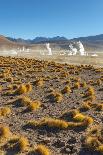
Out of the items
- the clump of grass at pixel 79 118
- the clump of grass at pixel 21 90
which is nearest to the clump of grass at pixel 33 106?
the clump of grass at pixel 79 118

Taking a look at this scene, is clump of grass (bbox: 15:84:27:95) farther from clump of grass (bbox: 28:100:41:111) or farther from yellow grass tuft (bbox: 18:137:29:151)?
yellow grass tuft (bbox: 18:137:29:151)

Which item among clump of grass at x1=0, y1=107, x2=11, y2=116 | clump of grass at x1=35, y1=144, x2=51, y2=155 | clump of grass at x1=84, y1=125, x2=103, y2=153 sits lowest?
clump of grass at x1=35, y1=144, x2=51, y2=155

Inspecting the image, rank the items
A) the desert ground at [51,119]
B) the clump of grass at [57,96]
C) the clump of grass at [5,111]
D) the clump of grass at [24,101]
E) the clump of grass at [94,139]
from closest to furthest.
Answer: the clump of grass at [94,139] < the desert ground at [51,119] < the clump of grass at [5,111] < the clump of grass at [24,101] < the clump of grass at [57,96]

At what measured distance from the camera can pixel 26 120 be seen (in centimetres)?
2509

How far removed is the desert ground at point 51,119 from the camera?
2083cm

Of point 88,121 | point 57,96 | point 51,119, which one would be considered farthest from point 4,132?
point 57,96

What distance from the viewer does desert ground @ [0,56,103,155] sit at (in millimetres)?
20828

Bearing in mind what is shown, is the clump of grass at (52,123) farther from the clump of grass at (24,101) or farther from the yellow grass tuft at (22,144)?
the clump of grass at (24,101)

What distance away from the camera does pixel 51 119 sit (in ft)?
81.3

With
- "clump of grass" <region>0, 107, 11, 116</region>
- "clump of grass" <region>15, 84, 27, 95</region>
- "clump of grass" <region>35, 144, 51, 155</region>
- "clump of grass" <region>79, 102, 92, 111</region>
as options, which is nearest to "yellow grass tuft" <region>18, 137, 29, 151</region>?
"clump of grass" <region>35, 144, 51, 155</region>

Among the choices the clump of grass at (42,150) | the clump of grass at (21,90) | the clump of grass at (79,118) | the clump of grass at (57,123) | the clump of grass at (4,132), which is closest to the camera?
the clump of grass at (42,150)

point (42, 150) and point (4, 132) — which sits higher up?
point (4, 132)

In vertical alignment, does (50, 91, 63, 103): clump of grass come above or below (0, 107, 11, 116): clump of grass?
above

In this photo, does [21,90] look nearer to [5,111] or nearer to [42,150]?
[5,111]
